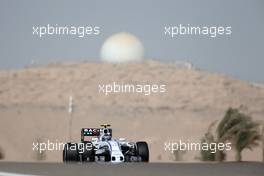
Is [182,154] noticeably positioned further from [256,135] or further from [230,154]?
[230,154]

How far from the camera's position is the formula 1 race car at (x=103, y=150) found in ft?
51.4

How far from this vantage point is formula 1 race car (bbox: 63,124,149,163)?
15672 mm

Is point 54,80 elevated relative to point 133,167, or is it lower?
elevated

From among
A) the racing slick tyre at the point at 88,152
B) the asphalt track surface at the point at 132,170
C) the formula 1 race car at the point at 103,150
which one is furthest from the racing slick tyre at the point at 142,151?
the asphalt track surface at the point at 132,170

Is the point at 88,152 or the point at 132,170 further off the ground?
the point at 88,152

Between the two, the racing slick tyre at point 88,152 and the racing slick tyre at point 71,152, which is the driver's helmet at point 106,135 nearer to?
the racing slick tyre at point 88,152

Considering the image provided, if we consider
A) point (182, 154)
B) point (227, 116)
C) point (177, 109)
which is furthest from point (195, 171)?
point (177, 109)

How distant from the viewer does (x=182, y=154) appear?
19.9m

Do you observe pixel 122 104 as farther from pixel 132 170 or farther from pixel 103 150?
pixel 132 170

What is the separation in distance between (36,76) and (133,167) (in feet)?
94.8

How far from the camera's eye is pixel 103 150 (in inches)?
624

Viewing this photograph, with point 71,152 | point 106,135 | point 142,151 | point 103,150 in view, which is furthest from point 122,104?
point 71,152

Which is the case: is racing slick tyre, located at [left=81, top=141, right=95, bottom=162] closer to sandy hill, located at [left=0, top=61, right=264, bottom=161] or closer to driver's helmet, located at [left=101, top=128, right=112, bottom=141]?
driver's helmet, located at [left=101, top=128, right=112, bottom=141]

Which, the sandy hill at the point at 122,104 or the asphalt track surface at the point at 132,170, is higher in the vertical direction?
the sandy hill at the point at 122,104
